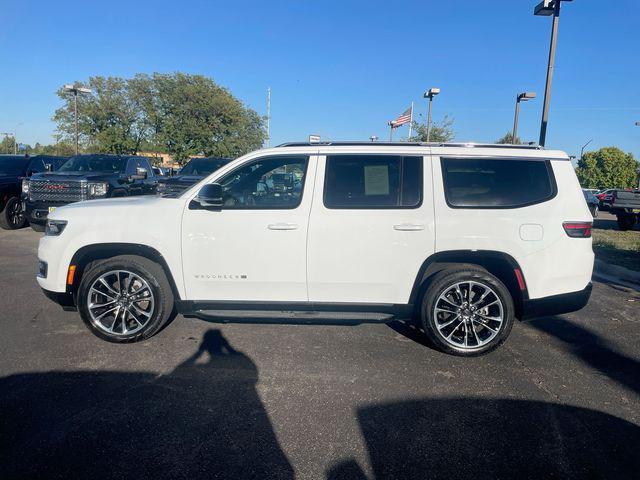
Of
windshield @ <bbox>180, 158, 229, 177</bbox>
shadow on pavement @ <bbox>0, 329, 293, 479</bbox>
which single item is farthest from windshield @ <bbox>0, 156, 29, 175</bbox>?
shadow on pavement @ <bbox>0, 329, 293, 479</bbox>

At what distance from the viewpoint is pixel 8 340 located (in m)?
4.39

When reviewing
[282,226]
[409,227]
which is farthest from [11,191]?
[409,227]

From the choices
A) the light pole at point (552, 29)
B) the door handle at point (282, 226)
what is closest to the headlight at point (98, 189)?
the door handle at point (282, 226)

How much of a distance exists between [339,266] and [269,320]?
2.75 ft

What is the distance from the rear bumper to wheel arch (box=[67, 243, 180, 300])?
11.0 feet

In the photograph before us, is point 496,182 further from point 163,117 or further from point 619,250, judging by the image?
point 163,117

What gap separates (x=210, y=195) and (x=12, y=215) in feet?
34.4

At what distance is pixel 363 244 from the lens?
13.5 ft

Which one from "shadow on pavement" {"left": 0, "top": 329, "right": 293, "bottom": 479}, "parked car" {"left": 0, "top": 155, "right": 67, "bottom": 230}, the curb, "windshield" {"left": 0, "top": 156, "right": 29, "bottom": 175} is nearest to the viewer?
"shadow on pavement" {"left": 0, "top": 329, "right": 293, "bottom": 479}

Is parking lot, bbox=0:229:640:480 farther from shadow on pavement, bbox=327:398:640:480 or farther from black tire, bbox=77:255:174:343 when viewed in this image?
A: black tire, bbox=77:255:174:343

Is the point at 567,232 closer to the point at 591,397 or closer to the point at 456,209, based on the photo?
the point at 456,209

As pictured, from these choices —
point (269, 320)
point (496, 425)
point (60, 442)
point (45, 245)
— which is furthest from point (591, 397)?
point (45, 245)

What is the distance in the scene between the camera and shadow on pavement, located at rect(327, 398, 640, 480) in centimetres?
262

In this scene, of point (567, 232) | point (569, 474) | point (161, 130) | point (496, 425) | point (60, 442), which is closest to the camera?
point (569, 474)
